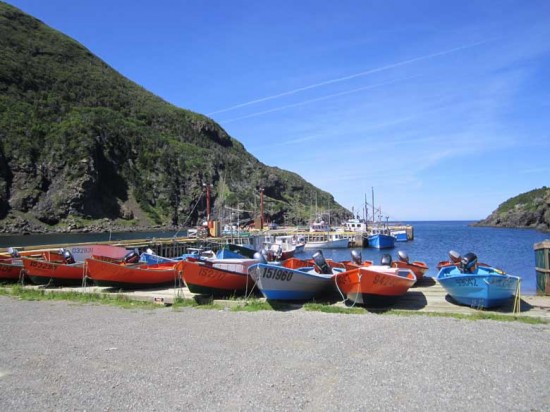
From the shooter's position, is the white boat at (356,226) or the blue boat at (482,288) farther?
the white boat at (356,226)

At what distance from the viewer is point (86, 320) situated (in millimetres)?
12867

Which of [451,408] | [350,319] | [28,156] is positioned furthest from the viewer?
[28,156]

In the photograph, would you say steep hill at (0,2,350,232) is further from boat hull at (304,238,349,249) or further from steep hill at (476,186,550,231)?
steep hill at (476,186,550,231)

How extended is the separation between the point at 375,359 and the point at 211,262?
8.87 m

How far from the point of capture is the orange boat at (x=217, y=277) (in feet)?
50.6

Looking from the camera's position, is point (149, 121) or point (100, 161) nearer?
point (100, 161)

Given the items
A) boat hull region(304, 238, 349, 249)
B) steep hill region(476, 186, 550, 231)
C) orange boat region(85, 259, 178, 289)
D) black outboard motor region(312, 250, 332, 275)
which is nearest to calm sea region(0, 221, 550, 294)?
boat hull region(304, 238, 349, 249)

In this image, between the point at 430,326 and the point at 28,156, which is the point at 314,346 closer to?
the point at 430,326

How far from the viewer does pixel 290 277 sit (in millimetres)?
14492

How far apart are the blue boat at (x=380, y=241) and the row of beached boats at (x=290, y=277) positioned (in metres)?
56.4

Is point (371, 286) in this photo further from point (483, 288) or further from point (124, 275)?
point (124, 275)

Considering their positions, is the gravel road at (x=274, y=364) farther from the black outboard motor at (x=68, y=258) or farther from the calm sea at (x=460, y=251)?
the calm sea at (x=460, y=251)

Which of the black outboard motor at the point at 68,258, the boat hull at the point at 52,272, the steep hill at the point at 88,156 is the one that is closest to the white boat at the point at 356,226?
the steep hill at the point at 88,156

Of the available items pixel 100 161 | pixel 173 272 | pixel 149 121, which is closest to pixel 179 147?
pixel 149 121
